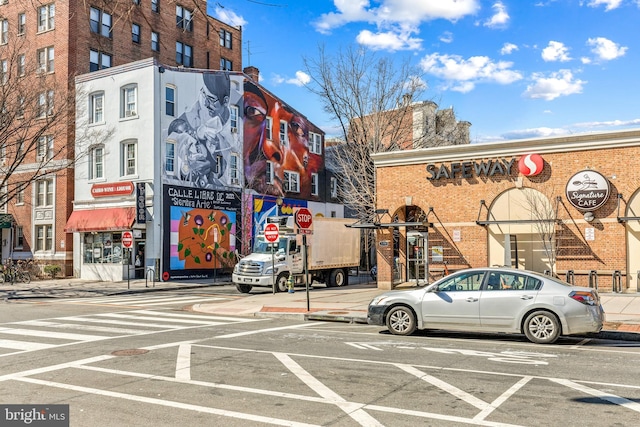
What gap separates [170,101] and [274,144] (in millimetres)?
9487

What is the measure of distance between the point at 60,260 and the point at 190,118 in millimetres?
11612

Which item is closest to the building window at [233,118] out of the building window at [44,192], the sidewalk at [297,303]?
the building window at [44,192]

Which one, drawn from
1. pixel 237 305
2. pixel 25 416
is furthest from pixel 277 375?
pixel 237 305

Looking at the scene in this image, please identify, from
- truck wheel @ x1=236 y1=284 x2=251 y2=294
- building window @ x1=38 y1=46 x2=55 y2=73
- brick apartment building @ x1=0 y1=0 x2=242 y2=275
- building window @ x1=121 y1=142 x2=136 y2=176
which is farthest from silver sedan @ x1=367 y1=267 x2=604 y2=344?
building window @ x1=38 y1=46 x2=55 y2=73

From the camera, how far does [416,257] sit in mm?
24391

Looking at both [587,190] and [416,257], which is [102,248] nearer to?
[416,257]

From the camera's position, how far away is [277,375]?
803cm

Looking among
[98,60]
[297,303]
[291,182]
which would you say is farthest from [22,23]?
[297,303]

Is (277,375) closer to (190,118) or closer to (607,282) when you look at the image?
(607,282)

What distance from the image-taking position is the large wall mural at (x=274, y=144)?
38.3 metres

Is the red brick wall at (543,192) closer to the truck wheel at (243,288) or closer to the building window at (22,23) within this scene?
the truck wheel at (243,288)

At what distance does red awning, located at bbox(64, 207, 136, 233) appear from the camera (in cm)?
3132

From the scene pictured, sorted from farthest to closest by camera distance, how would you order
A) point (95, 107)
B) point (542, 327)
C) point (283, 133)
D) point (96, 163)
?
point (283, 133), point (95, 107), point (96, 163), point (542, 327)

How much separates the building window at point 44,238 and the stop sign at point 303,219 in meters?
24.2
